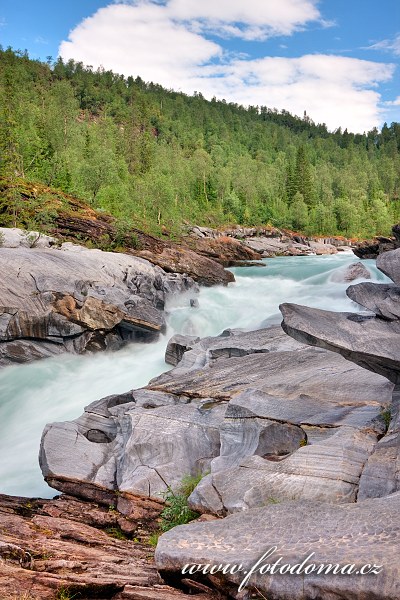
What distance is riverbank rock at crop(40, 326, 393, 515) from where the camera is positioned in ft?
25.2

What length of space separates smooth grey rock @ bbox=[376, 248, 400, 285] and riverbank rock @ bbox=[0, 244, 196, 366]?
13789mm

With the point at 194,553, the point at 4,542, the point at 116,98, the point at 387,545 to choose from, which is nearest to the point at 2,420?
the point at 4,542

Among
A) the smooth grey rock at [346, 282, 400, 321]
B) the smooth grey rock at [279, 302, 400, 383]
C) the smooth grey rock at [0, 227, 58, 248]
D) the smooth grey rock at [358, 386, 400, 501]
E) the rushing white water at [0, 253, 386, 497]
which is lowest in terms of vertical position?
the rushing white water at [0, 253, 386, 497]

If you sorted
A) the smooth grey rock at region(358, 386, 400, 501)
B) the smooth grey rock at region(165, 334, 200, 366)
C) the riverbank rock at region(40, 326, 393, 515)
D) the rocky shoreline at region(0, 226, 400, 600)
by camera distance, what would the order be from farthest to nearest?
the smooth grey rock at region(165, 334, 200, 366) < the riverbank rock at region(40, 326, 393, 515) < the smooth grey rock at region(358, 386, 400, 501) < the rocky shoreline at region(0, 226, 400, 600)

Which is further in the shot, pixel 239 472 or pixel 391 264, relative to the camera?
pixel 391 264

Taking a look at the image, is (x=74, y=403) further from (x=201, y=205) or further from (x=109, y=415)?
(x=201, y=205)

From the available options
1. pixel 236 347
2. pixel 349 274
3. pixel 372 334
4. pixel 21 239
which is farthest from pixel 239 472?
pixel 349 274

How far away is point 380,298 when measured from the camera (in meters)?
9.20

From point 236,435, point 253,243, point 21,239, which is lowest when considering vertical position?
point 236,435

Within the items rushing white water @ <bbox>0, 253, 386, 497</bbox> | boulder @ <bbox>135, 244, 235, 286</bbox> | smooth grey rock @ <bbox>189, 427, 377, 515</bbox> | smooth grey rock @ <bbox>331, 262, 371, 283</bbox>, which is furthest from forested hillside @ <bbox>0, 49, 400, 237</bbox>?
smooth grey rock @ <bbox>189, 427, 377, 515</bbox>

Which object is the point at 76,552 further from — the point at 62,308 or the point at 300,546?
the point at 62,308

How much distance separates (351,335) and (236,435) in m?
3.14

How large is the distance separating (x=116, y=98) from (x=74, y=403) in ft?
438

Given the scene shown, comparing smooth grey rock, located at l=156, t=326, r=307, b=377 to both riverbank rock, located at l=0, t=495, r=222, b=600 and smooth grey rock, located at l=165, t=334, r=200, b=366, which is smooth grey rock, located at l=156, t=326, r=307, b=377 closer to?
smooth grey rock, located at l=165, t=334, r=200, b=366
